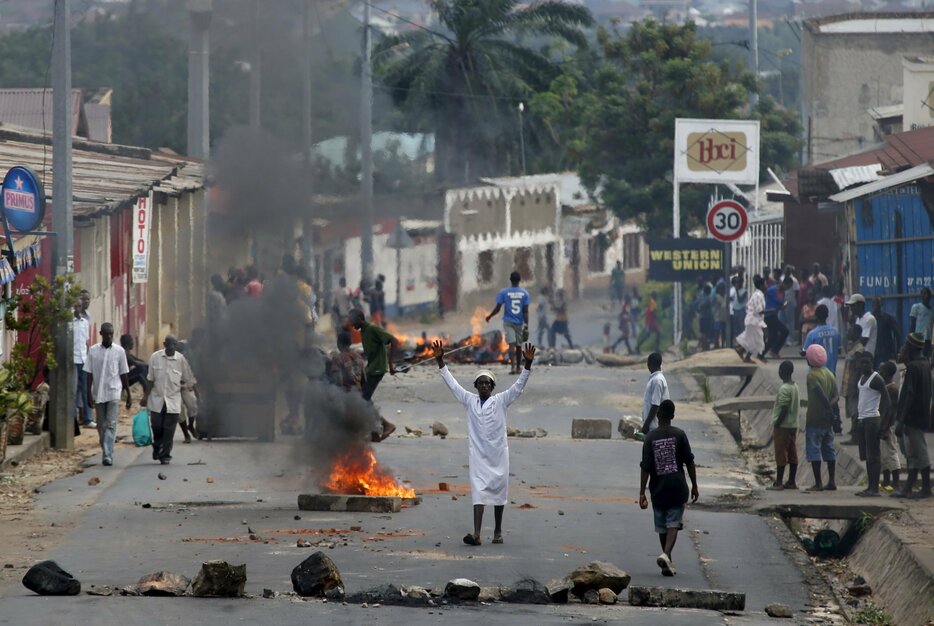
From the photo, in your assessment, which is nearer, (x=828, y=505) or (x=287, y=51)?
(x=828, y=505)

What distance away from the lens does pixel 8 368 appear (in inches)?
662

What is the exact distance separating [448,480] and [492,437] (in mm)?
4075

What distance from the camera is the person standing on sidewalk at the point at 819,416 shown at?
1661 cm

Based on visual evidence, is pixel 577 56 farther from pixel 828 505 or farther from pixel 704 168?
pixel 828 505

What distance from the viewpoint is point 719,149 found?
3750 cm

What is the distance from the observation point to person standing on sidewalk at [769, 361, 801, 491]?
16766 millimetres

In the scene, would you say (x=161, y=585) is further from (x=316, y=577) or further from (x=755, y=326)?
(x=755, y=326)

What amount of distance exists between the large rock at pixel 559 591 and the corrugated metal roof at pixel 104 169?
500 inches

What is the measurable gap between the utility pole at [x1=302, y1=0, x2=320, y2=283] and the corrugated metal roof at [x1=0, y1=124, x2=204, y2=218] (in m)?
3.99

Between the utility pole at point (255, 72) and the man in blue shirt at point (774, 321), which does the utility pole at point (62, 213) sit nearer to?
the utility pole at point (255, 72)

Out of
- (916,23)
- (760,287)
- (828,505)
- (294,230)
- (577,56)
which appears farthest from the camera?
(577,56)

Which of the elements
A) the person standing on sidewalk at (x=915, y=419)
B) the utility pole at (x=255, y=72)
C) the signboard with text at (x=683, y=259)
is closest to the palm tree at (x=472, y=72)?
the signboard with text at (x=683, y=259)

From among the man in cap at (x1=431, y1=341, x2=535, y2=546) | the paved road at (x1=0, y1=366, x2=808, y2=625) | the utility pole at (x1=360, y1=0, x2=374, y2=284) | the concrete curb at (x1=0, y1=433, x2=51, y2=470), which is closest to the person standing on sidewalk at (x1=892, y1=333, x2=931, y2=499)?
the paved road at (x1=0, y1=366, x2=808, y2=625)

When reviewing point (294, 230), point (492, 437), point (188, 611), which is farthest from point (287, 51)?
point (188, 611)
